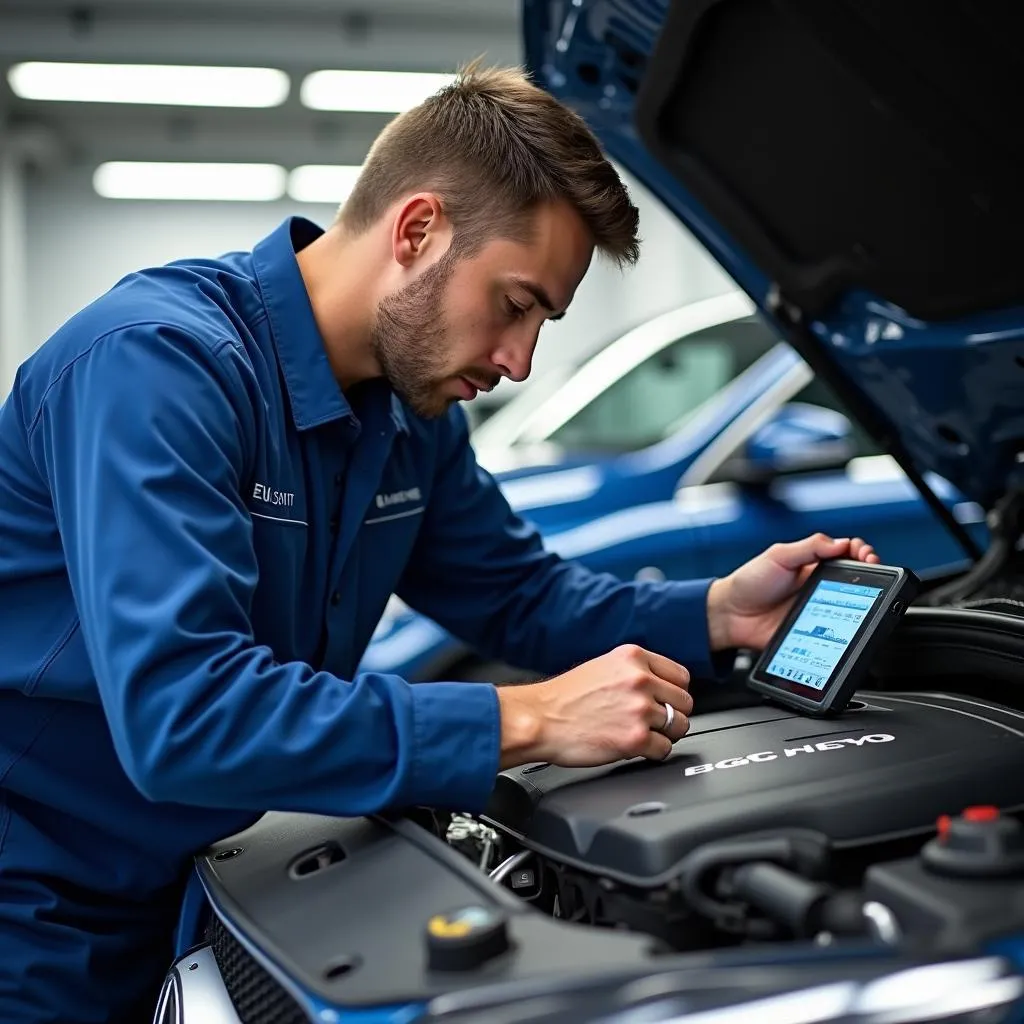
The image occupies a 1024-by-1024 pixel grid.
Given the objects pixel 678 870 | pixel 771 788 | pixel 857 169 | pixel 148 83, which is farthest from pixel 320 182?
pixel 678 870

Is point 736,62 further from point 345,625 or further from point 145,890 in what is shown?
point 145,890

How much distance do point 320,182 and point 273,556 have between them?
9.03m

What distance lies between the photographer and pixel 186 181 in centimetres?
973

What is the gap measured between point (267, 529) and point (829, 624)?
66 centimetres

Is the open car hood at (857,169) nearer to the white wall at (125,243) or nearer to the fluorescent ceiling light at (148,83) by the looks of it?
the fluorescent ceiling light at (148,83)

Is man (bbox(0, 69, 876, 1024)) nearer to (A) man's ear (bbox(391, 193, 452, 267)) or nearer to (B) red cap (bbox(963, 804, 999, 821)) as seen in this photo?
(A) man's ear (bbox(391, 193, 452, 267))

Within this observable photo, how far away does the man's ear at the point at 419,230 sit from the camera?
1.41 metres

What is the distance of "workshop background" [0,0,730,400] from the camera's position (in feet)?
21.7

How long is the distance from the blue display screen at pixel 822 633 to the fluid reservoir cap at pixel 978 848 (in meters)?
0.48

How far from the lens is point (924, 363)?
1786mm

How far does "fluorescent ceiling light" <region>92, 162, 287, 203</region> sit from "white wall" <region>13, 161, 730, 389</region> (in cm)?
10

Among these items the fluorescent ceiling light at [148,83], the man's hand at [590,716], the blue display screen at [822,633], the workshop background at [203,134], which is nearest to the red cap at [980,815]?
the man's hand at [590,716]

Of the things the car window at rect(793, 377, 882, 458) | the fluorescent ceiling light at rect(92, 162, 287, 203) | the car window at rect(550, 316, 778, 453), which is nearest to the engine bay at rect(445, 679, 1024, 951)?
the car window at rect(793, 377, 882, 458)

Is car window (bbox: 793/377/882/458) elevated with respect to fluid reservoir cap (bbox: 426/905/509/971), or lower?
lower
